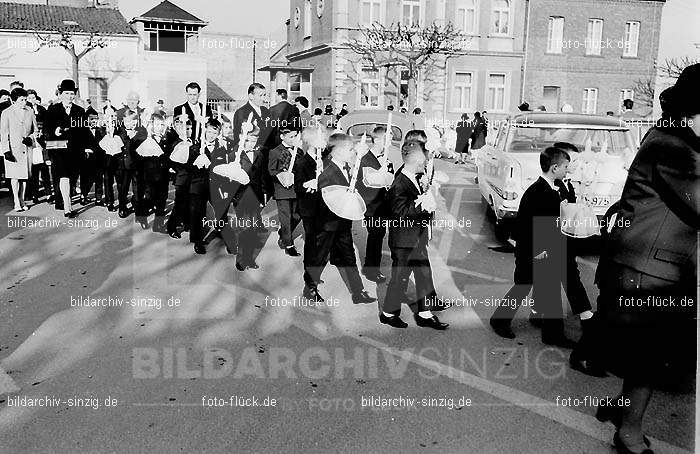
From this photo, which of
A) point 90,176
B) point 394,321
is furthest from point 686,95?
point 90,176

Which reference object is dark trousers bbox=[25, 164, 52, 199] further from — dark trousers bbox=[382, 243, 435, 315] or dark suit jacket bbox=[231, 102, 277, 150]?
dark trousers bbox=[382, 243, 435, 315]

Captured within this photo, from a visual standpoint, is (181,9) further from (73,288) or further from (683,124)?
(683,124)

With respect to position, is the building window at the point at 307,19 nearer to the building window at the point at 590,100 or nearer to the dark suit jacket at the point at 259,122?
the building window at the point at 590,100

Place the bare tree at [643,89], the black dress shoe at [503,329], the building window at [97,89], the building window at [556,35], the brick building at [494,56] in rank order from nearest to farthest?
the black dress shoe at [503,329], the brick building at [494,56], the building window at [97,89], the building window at [556,35], the bare tree at [643,89]

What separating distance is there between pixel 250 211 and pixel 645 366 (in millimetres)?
5927

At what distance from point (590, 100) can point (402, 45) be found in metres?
13.8

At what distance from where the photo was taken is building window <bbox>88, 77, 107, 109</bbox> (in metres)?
37.0

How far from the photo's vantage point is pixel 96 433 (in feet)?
14.0

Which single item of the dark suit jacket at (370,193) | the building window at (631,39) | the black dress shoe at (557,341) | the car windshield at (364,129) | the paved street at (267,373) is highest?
the building window at (631,39)

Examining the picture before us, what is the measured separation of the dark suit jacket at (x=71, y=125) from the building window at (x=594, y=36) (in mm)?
32635

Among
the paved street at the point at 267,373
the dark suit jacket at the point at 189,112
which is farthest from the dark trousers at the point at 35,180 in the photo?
the paved street at the point at 267,373

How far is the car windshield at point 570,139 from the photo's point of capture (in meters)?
11.0

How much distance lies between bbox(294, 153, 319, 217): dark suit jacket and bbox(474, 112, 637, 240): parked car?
3335 millimetres

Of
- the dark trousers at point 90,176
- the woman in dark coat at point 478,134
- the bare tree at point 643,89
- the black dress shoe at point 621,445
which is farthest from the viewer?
the bare tree at point 643,89
